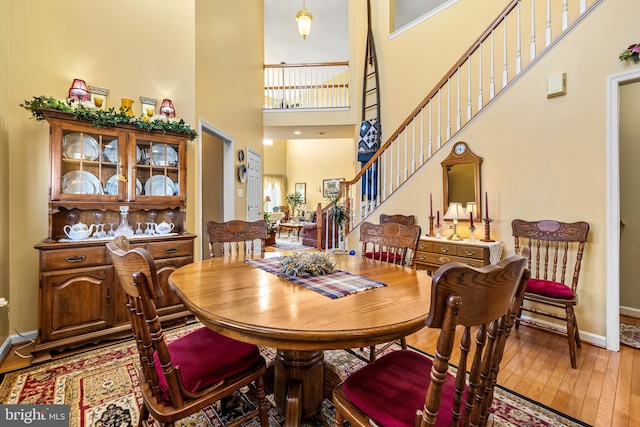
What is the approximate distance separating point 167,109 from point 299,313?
2.72 metres

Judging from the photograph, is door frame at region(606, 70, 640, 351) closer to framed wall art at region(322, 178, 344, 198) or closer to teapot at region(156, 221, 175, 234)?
teapot at region(156, 221, 175, 234)

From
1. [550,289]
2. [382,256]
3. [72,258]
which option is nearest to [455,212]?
[382,256]

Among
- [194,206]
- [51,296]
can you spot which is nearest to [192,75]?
[194,206]

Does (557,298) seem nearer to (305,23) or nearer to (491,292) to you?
(491,292)

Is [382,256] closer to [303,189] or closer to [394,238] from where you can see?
[394,238]

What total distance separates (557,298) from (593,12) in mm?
2329

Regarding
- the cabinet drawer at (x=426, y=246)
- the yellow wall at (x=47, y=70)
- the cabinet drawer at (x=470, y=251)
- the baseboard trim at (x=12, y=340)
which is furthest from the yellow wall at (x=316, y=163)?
the baseboard trim at (x=12, y=340)

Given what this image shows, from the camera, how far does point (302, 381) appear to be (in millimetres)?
1358

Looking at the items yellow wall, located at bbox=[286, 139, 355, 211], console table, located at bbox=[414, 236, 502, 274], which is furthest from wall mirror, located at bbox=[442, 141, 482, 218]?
yellow wall, located at bbox=[286, 139, 355, 211]

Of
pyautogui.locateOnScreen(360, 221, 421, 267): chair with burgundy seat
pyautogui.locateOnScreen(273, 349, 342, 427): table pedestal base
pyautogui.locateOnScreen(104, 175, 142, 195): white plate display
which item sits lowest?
pyautogui.locateOnScreen(273, 349, 342, 427): table pedestal base

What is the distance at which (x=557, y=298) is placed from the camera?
6.84ft

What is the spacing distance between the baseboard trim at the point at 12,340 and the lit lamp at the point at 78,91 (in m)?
1.95

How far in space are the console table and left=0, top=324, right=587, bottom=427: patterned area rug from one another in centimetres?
119

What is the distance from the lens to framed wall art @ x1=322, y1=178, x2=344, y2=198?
379 inches
